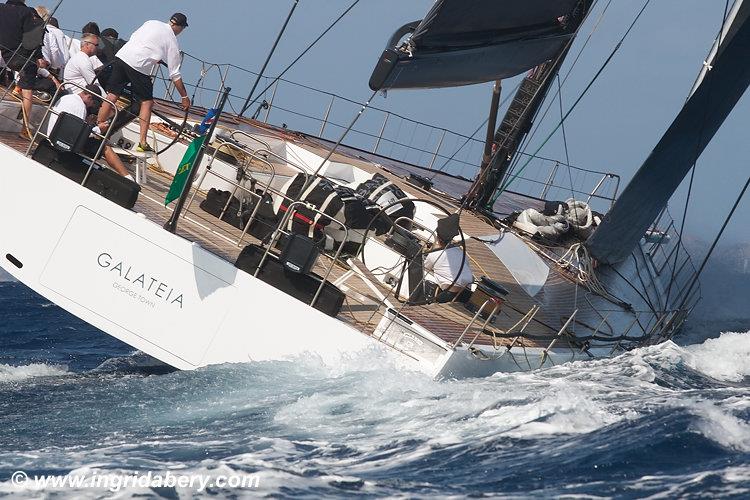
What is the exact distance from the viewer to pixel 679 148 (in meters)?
13.2

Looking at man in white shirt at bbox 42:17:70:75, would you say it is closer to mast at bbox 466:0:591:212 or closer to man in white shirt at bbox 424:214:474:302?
mast at bbox 466:0:591:212

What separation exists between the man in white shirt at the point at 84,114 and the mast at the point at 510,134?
4745 mm

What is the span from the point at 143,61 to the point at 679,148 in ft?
20.6

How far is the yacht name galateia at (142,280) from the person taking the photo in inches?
350

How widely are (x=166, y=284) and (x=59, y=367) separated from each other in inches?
83.6

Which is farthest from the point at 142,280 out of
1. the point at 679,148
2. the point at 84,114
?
the point at 679,148

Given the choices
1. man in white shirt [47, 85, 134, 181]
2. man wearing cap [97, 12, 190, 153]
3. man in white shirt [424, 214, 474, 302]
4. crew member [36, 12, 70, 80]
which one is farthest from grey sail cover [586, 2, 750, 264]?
crew member [36, 12, 70, 80]

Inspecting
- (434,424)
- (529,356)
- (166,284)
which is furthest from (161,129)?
(434,424)

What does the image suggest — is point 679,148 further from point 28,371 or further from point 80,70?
point 28,371

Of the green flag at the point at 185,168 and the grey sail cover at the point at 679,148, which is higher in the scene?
the grey sail cover at the point at 679,148

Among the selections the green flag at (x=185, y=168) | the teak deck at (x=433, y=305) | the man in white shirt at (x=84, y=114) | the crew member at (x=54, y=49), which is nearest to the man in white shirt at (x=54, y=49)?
the crew member at (x=54, y=49)

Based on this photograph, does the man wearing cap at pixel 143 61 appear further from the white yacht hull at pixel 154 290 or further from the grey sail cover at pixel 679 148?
the grey sail cover at pixel 679 148

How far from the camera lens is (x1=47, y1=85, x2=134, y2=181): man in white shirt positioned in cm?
991

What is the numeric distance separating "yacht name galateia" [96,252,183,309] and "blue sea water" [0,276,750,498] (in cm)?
62
